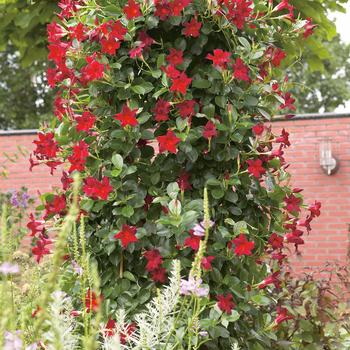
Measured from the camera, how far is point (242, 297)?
219cm

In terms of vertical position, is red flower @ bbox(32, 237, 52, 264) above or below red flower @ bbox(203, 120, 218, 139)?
below

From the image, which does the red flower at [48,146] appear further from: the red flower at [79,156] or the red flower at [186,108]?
the red flower at [186,108]

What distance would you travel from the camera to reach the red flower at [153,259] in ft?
6.99

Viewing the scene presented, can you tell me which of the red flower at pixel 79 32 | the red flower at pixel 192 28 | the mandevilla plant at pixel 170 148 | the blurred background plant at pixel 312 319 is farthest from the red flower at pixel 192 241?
the blurred background plant at pixel 312 319

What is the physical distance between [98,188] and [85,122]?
24cm

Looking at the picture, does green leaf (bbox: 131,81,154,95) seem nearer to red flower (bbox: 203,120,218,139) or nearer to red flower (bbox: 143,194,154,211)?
red flower (bbox: 203,120,218,139)

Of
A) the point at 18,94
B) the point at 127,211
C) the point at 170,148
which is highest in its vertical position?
the point at 18,94

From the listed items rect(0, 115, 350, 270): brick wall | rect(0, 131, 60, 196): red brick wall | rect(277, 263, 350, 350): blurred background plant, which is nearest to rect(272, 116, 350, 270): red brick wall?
rect(0, 115, 350, 270): brick wall

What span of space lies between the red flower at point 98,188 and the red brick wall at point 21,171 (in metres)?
5.67

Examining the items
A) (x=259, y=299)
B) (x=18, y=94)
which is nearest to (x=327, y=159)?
(x=259, y=299)

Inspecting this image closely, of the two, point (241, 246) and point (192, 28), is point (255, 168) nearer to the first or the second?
point (241, 246)

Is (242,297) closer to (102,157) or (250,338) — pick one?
(250,338)

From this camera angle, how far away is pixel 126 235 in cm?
214

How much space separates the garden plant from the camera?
216 cm
